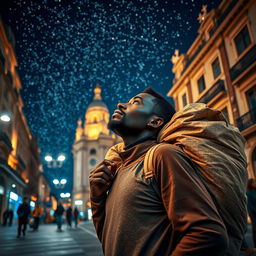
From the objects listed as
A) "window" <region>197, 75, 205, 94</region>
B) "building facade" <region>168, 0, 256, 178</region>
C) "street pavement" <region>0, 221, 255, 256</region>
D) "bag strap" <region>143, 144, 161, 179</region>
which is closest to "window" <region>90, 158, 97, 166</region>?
"building facade" <region>168, 0, 256, 178</region>

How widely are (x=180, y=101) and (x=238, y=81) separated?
8.83m

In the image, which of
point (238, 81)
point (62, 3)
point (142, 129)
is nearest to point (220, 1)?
point (238, 81)

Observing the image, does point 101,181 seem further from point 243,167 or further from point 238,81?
point 238,81

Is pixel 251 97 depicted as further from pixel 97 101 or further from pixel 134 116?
pixel 97 101

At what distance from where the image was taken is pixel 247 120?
1498cm

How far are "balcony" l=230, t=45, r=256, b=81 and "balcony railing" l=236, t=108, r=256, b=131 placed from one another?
284 cm

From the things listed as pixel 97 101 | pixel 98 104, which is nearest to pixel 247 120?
pixel 98 104

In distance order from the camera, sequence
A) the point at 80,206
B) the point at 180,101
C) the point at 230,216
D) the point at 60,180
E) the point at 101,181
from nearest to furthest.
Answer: the point at 230,216 → the point at 101,181 → the point at 60,180 → the point at 180,101 → the point at 80,206

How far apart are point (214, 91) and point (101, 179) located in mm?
18461

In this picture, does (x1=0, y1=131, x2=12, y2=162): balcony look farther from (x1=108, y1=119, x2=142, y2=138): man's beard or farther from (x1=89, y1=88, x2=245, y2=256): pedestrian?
(x1=89, y1=88, x2=245, y2=256): pedestrian

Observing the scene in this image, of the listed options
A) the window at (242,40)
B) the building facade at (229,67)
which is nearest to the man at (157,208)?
the building facade at (229,67)

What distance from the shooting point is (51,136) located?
7738cm

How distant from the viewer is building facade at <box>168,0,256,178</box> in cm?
1509

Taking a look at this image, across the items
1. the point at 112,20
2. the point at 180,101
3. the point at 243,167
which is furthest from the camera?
the point at 180,101
